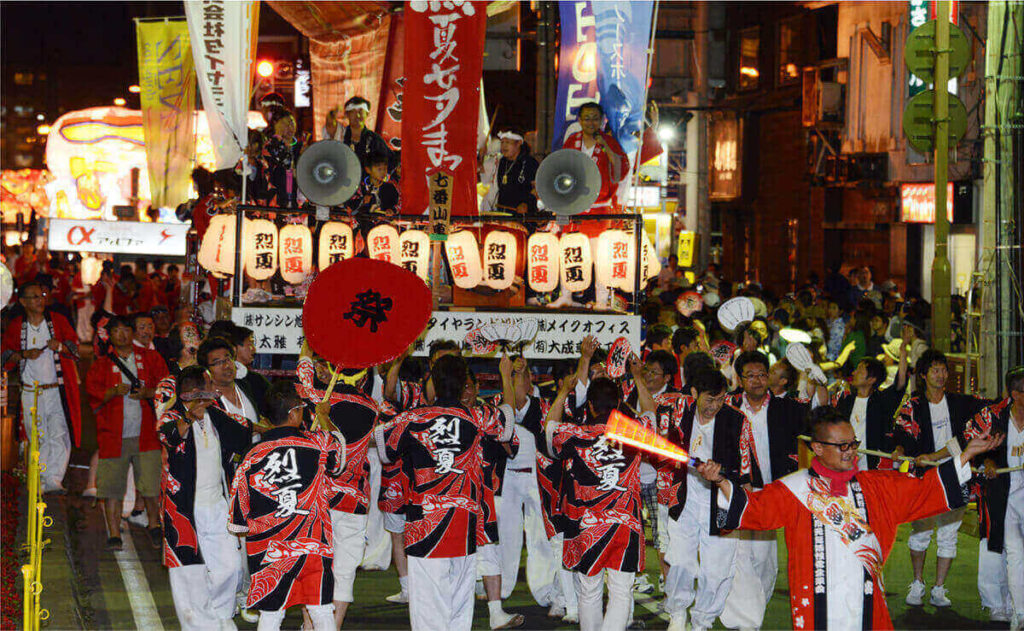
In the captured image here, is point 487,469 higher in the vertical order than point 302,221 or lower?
lower

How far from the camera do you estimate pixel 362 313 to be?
7.09 meters

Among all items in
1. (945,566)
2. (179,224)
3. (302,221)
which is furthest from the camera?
(179,224)

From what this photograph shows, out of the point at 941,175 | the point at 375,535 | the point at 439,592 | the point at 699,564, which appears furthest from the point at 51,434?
the point at 941,175

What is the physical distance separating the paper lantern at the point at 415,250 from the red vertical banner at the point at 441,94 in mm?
293

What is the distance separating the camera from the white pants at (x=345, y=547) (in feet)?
27.4

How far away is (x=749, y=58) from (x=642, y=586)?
26518 mm

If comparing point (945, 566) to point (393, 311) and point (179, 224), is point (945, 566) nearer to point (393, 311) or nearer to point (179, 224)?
point (393, 311)

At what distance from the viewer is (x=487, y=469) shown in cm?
829

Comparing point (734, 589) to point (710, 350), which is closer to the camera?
point (734, 589)

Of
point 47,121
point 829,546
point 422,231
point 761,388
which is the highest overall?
point 47,121

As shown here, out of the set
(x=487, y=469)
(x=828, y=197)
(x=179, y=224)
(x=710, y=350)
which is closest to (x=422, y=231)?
(x=710, y=350)

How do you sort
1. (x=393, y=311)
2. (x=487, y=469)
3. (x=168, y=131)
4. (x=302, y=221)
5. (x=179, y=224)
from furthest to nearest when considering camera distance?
(x=179, y=224)
(x=168, y=131)
(x=302, y=221)
(x=487, y=469)
(x=393, y=311)

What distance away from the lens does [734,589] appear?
334 inches

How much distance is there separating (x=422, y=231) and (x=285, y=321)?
1.78 metres
